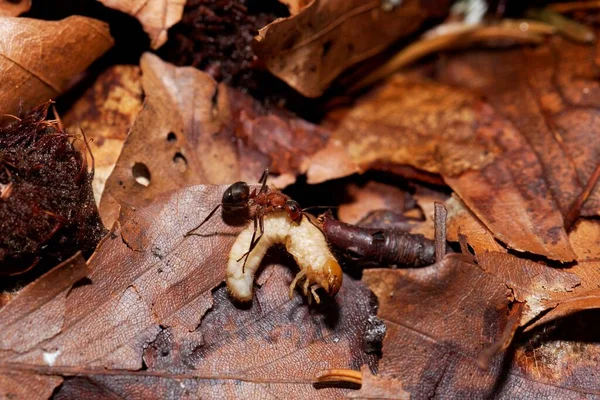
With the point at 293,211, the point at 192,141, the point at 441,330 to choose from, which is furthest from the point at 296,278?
the point at 192,141

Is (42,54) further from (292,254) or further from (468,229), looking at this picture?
(468,229)

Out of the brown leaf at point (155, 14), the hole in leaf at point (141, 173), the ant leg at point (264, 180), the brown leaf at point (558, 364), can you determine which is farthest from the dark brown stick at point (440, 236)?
the brown leaf at point (155, 14)

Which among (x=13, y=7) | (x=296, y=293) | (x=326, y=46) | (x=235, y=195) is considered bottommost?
(x=296, y=293)

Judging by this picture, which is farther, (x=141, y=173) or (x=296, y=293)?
(x=141, y=173)

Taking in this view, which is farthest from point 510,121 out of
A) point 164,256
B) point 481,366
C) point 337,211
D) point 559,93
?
point 164,256

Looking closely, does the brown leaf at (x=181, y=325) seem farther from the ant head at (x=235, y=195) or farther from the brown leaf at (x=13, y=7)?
the brown leaf at (x=13, y=7)

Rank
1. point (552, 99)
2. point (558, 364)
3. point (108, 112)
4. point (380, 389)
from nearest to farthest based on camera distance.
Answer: point (380, 389)
point (558, 364)
point (108, 112)
point (552, 99)

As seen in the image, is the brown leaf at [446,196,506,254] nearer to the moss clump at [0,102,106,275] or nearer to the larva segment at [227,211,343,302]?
the larva segment at [227,211,343,302]

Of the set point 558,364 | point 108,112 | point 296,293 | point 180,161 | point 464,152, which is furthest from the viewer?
point 464,152
